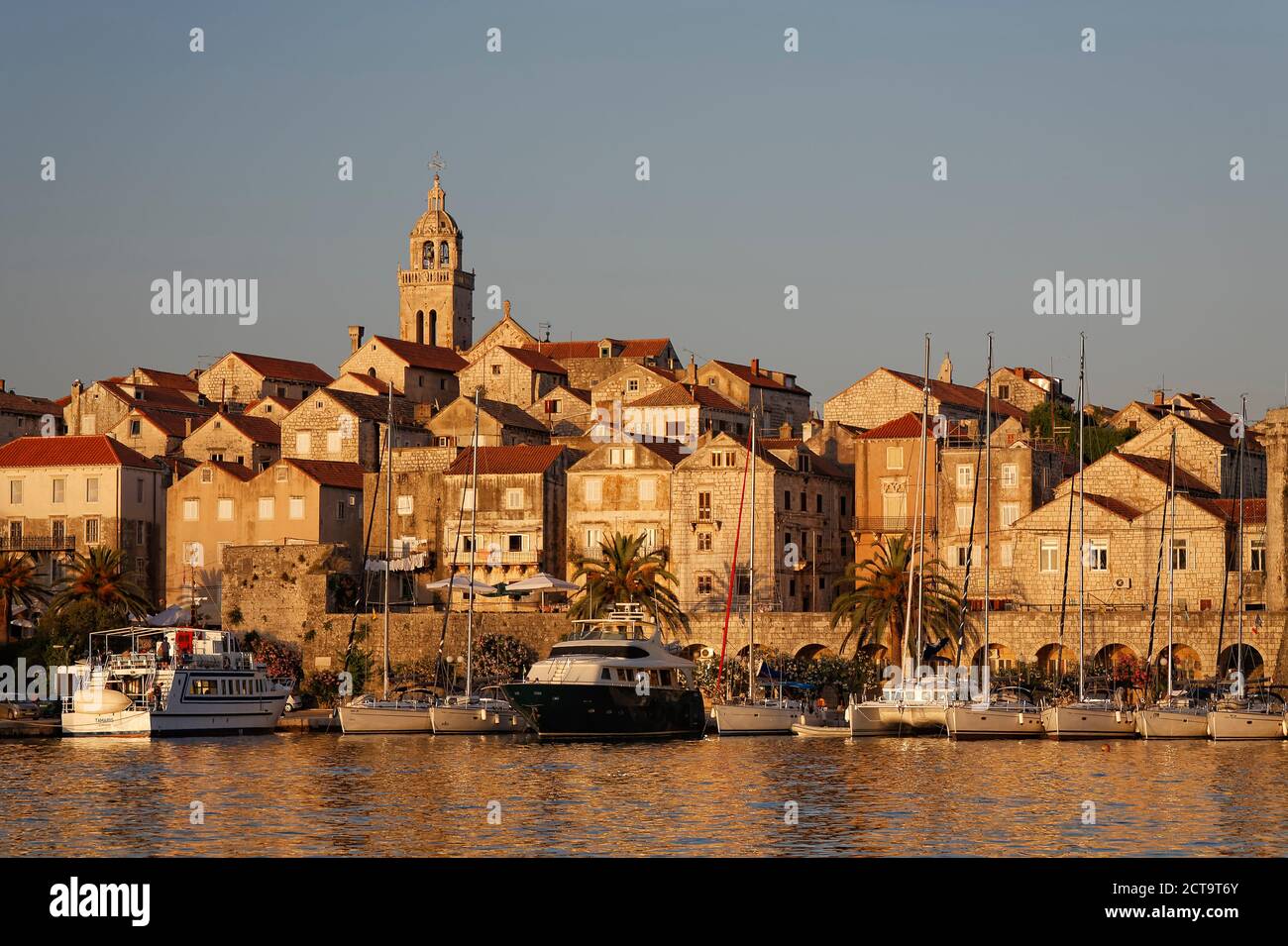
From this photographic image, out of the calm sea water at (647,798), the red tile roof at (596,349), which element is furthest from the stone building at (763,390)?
the calm sea water at (647,798)

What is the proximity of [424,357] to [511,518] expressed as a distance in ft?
111

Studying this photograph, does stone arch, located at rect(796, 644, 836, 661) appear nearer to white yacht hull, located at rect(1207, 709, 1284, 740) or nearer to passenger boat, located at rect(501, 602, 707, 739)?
passenger boat, located at rect(501, 602, 707, 739)

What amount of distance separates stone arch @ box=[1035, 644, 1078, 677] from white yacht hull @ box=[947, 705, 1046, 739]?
6515 millimetres

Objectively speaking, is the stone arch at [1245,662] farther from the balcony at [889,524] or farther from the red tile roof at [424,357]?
the red tile roof at [424,357]

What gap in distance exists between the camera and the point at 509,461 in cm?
8512

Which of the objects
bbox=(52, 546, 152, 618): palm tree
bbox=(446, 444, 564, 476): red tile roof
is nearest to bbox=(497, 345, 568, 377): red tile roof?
bbox=(446, 444, 564, 476): red tile roof

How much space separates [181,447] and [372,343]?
16951 millimetres

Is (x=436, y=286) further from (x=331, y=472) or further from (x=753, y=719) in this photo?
(x=753, y=719)

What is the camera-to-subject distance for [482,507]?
8381 centimetres

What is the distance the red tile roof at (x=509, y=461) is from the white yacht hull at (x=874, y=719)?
2424cm

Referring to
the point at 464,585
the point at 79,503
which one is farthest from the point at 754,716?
the point at 79,503

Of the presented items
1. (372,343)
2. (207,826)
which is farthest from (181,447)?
(207,826)

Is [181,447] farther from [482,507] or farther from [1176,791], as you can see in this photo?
[1176,791]
